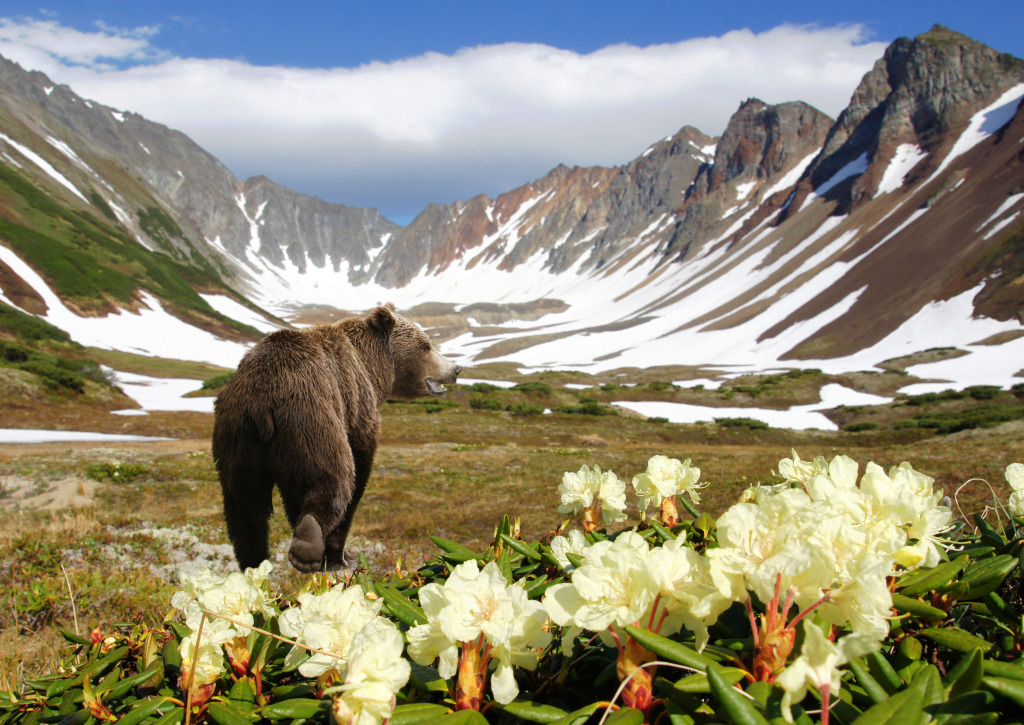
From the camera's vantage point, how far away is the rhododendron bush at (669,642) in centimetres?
102

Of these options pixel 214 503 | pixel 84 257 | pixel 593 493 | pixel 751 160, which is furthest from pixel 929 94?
pixel 84 257

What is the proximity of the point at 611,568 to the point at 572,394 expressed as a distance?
36.1m

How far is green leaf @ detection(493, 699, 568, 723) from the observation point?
112 centimetres

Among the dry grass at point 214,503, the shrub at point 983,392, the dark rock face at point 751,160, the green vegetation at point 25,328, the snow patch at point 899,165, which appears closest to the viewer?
the dry grass at point 214,503

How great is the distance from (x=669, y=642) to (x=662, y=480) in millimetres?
1226

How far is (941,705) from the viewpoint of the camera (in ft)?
3.23

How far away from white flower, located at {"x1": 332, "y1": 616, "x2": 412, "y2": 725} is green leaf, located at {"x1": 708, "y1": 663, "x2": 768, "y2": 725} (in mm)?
544

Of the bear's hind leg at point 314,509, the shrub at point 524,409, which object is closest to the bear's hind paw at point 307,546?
the bear's hind leg at point 314,509

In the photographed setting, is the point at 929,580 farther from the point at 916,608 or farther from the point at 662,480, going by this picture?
the point at 662,480

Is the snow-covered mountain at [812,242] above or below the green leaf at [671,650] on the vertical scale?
above

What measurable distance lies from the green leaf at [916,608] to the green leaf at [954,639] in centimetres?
4

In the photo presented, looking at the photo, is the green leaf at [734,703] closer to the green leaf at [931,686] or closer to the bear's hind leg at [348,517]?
the green leaf at [931,686]

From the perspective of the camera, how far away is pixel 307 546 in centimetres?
342

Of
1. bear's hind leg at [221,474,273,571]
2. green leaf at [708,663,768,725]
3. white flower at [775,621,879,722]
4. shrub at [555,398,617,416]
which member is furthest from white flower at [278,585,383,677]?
shrub at [555,398,617,416]
